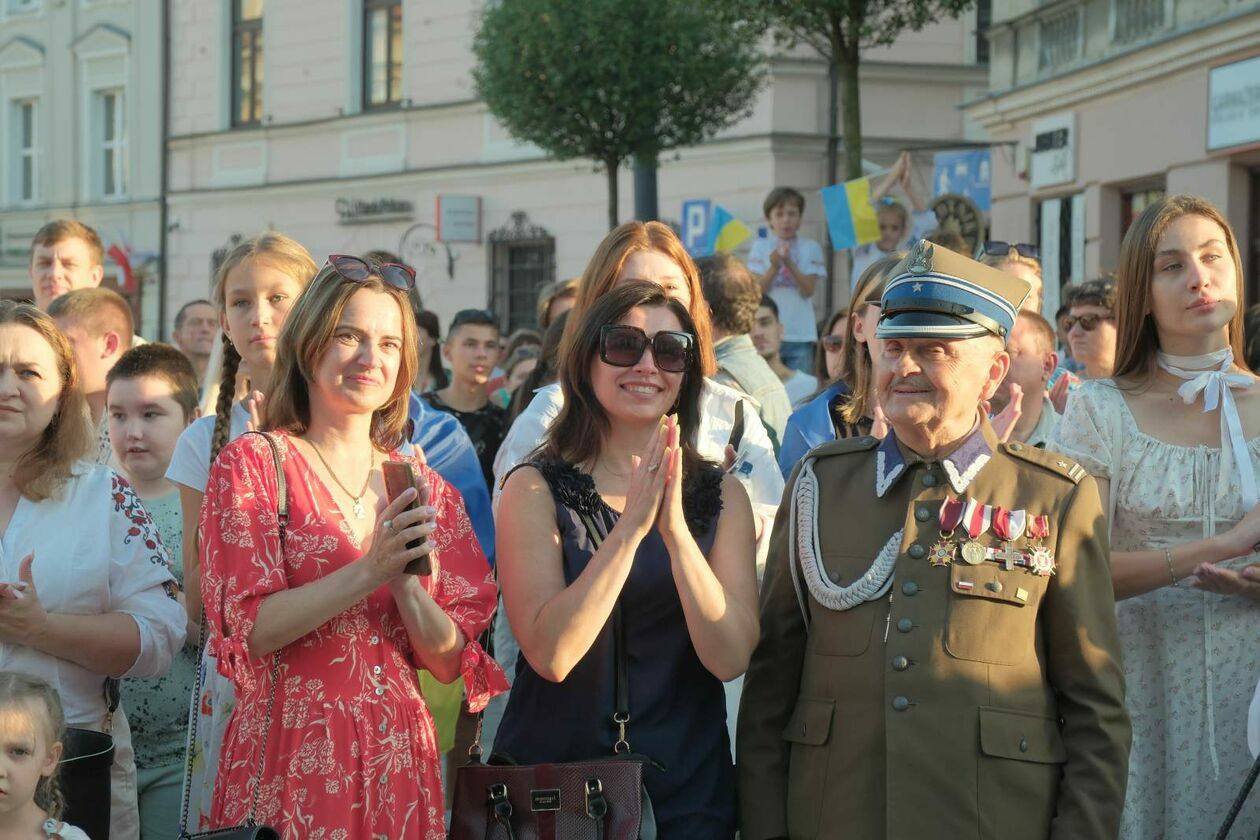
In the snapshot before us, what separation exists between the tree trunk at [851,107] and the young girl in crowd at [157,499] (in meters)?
10.8

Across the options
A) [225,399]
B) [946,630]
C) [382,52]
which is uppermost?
[382,52]

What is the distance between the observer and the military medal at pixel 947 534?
343 cm

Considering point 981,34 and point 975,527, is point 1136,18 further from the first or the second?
point 975,527

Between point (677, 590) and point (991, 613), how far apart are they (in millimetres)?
674

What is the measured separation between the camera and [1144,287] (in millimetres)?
4297

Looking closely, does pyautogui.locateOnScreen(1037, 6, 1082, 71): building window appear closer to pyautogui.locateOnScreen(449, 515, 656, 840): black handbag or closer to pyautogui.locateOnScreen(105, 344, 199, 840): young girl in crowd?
pyautogui.locateOnScreen(105, 344, 199, 840): young girl in crowd

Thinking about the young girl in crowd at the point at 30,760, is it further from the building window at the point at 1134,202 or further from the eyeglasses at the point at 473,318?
the building window at the point at 1134,202

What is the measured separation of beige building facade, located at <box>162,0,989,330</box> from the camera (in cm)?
2195

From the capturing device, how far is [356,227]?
27.7 metres

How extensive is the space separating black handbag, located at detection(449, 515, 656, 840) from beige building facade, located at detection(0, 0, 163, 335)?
28.3 metres

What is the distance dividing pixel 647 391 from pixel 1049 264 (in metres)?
13.9

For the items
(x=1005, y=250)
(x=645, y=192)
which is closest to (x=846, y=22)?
(x=645, y=192)

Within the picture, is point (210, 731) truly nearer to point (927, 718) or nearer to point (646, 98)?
point (927, 718)

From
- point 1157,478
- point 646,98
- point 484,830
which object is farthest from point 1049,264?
point 484,830
